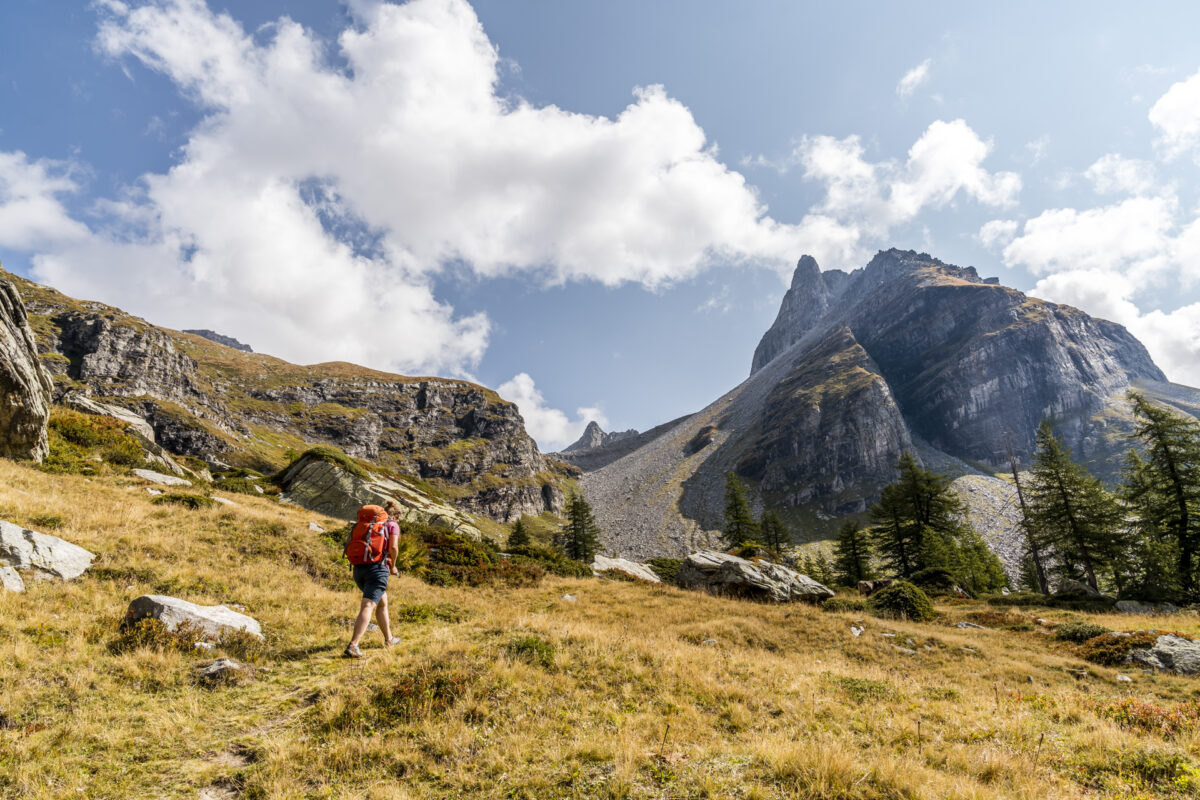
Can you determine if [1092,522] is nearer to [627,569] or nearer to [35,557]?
[627,569]

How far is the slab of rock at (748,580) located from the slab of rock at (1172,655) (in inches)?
502

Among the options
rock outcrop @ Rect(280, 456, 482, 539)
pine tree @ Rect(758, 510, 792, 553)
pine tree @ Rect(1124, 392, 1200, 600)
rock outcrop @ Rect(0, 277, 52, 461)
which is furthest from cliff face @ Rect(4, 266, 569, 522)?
pine tree @ Rect(1124, 392, 1200, 600)

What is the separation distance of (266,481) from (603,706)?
3659cm

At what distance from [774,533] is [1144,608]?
41.4m


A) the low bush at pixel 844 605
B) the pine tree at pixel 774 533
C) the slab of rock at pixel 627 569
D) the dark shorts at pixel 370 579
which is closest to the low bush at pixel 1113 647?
the low bush at pixel 844 605

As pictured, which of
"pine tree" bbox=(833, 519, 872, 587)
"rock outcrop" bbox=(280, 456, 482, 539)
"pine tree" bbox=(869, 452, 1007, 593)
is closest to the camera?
"rock outcrop" bbox=(280, 456, 482, 539)

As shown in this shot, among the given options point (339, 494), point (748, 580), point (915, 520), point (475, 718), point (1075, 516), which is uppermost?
point (339, 494)

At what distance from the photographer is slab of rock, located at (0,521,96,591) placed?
9.41 metres

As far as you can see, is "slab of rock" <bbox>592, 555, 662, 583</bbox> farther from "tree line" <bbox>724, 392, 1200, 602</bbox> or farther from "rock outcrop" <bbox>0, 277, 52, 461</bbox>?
"rock outcrop" <bbox>0, 277, 52, 461</bbox>

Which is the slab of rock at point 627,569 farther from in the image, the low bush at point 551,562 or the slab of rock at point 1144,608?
the slab of rock at point 1144,608

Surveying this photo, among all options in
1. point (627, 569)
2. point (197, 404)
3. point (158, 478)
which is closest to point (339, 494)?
point (158, 478)

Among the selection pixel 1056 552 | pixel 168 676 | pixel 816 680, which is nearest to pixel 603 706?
pixel 816 680

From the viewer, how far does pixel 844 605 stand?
976 inches

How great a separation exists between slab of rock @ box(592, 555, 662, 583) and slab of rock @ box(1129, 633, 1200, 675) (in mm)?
21107
